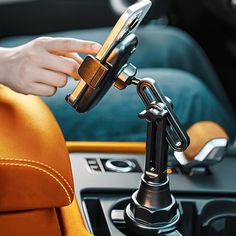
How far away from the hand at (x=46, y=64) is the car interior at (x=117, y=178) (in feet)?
0.17

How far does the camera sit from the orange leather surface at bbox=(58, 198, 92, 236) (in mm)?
786

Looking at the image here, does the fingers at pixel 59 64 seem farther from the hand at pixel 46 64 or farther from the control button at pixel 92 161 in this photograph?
the control button at pixel 92 161

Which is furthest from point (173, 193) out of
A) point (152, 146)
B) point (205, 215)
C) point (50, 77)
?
point (50, 77)

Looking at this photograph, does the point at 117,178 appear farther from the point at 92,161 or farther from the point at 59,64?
the point at 59,64

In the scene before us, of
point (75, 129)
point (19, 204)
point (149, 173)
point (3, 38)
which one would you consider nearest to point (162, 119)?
point (149, 173)

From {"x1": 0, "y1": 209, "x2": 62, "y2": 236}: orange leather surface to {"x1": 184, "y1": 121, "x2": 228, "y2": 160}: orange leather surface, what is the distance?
0.86ft

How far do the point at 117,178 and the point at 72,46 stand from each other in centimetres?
24

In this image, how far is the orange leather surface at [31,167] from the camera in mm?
727

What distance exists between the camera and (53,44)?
30.7 inches

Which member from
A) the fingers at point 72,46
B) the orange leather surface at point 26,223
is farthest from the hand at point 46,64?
the orange leather surface at point 26,223

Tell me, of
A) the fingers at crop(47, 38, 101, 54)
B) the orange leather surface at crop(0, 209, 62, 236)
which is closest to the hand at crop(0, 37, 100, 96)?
the fingers at crop(47, 38, 101, 54)

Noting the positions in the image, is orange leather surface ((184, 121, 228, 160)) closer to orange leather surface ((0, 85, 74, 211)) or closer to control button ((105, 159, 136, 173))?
control button ((105, 159, 136, 173))

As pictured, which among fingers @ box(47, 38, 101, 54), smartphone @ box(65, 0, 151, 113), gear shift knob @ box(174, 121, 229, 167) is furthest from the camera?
gear shift knob @ box(174, 121, 229, 167)

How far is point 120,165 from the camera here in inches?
37.4
